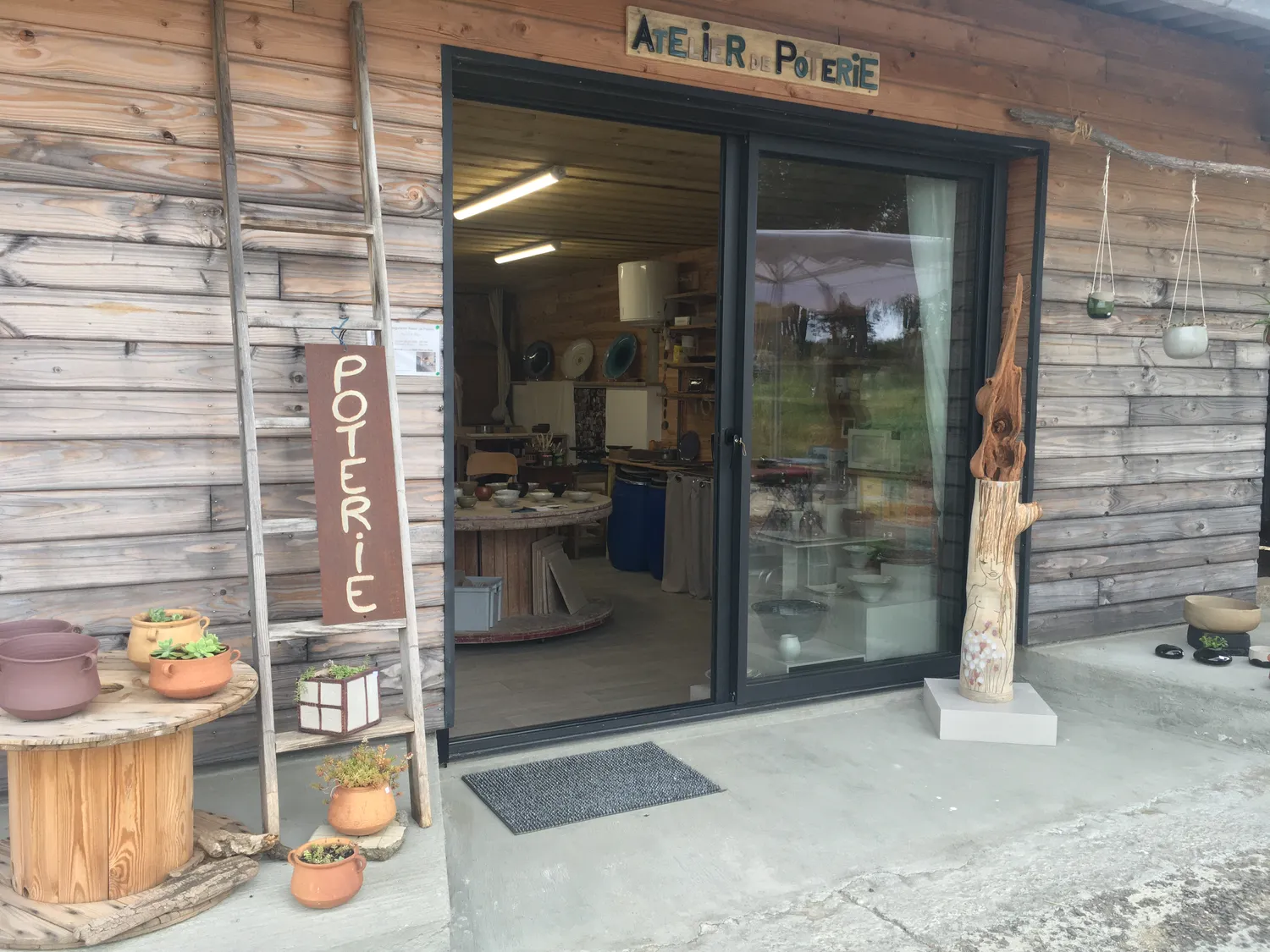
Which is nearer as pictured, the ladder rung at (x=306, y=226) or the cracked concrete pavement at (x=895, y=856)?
the cracked concrete pavement at (x=895, y=856)

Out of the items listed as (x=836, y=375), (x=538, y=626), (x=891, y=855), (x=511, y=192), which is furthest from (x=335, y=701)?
(x=511, y=192)

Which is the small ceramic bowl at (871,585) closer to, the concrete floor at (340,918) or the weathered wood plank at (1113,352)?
the weathered wood plank at (1113,352)

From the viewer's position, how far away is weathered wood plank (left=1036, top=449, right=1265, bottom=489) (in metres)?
4.50

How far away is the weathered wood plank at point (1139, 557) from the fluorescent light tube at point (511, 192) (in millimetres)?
3629

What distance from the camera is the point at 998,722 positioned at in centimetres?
385

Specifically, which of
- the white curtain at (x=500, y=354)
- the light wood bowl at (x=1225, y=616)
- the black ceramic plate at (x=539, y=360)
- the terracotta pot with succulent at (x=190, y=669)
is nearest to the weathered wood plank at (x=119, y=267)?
the terracotta pot with succulent at (x=190, y=669)

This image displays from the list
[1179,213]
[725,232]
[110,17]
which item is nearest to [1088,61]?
[1179,213]

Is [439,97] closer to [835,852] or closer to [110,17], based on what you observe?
[110,17]

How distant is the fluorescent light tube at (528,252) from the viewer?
9102mm

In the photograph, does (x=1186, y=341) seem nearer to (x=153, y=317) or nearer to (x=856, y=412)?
(x=856, y=412)

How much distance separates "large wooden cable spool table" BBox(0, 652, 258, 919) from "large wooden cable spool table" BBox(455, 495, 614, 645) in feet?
11.1

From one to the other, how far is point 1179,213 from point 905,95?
169 cm

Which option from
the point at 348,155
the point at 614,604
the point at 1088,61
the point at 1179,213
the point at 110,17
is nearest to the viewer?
the point at 110,17

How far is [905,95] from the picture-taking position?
13.0 feet
